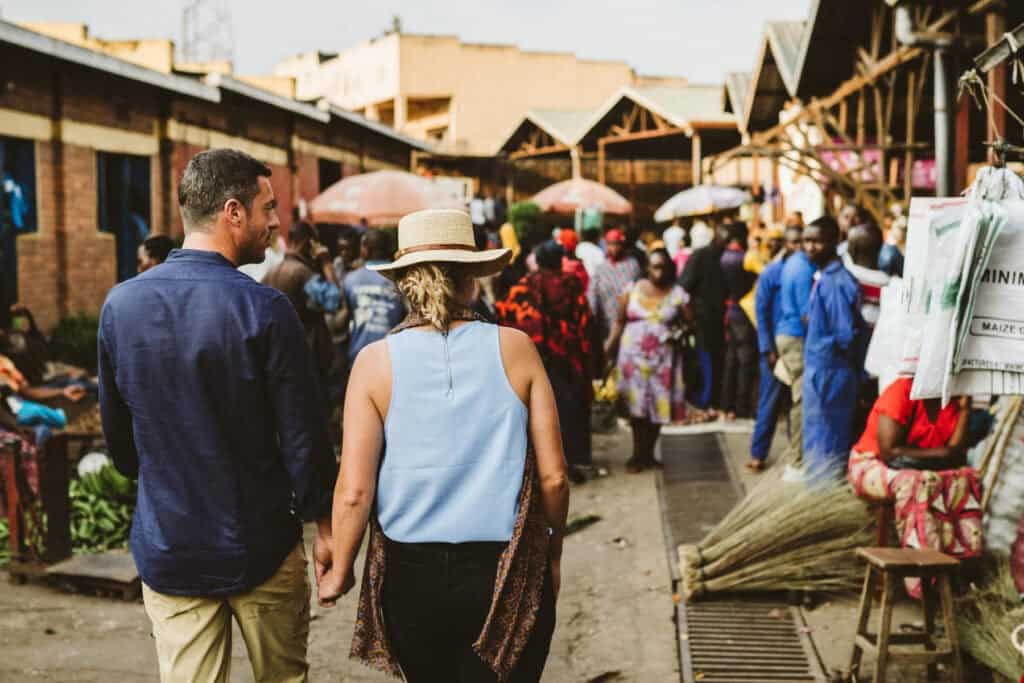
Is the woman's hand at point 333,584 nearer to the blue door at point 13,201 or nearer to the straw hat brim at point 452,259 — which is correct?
the straw hat brim at point 452,259

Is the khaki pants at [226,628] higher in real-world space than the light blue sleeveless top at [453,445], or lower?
lower

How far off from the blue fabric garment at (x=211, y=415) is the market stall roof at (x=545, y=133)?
2492 centimetres

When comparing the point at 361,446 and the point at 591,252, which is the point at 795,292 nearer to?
the point at 361,446

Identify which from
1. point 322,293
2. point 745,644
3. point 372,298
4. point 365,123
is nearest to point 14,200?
point 322,293

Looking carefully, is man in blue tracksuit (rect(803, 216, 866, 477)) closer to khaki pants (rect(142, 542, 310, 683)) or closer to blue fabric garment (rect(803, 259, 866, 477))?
blue fabric garment (rect(803, 259, 866, 477))

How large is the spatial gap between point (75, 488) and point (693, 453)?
5067mm

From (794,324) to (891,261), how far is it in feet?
2.85

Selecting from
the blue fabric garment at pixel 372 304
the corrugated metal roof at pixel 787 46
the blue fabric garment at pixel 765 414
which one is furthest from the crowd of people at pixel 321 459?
the corrugated metal roof at pixel 787 46

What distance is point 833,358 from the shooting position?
706 centimetres

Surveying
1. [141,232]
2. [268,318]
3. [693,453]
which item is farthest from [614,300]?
[268,318]

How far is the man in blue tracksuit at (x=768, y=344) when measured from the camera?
862cm

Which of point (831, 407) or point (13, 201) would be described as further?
point (13, 201)

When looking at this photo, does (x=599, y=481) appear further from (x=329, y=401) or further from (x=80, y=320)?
(x=80, y=320)

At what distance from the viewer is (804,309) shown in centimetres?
793
